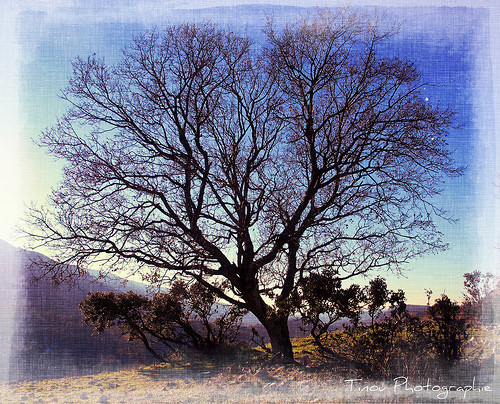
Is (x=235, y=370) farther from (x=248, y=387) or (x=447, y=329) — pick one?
(x=447, y=329)

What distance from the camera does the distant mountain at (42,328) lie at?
20.2 feet

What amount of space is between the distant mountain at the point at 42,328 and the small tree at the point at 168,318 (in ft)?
3.00

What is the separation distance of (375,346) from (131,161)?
16.8 ft

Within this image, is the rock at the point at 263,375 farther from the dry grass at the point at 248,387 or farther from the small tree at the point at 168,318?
the small tree at the point at 168,318

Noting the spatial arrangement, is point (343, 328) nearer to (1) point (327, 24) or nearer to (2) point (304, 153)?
(2) point (304, 153)

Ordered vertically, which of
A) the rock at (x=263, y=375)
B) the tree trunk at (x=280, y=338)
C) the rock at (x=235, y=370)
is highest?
the tree trunk at (x=280, y=338)

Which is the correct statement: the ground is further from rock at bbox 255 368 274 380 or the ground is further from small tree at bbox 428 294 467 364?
small tree at bbox 428 294 467 364

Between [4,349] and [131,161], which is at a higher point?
[131,161]

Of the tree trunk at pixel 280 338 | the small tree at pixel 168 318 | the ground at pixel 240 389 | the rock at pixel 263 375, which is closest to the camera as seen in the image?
the ground at pixel 240 389

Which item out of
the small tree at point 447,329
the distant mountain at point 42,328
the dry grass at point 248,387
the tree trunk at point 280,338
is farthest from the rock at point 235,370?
the small tree at point 447,329

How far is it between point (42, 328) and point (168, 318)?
3111 mm

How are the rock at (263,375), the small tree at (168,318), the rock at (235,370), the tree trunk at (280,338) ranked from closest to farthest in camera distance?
1. the rock at (263,375)
2. the rock at (235,370)
3. the tree trunk at (280,338)
4. the small tree at (168,318)

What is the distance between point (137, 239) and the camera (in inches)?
280

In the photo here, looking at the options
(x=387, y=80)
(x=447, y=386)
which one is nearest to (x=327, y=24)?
(x=387, y=80)
